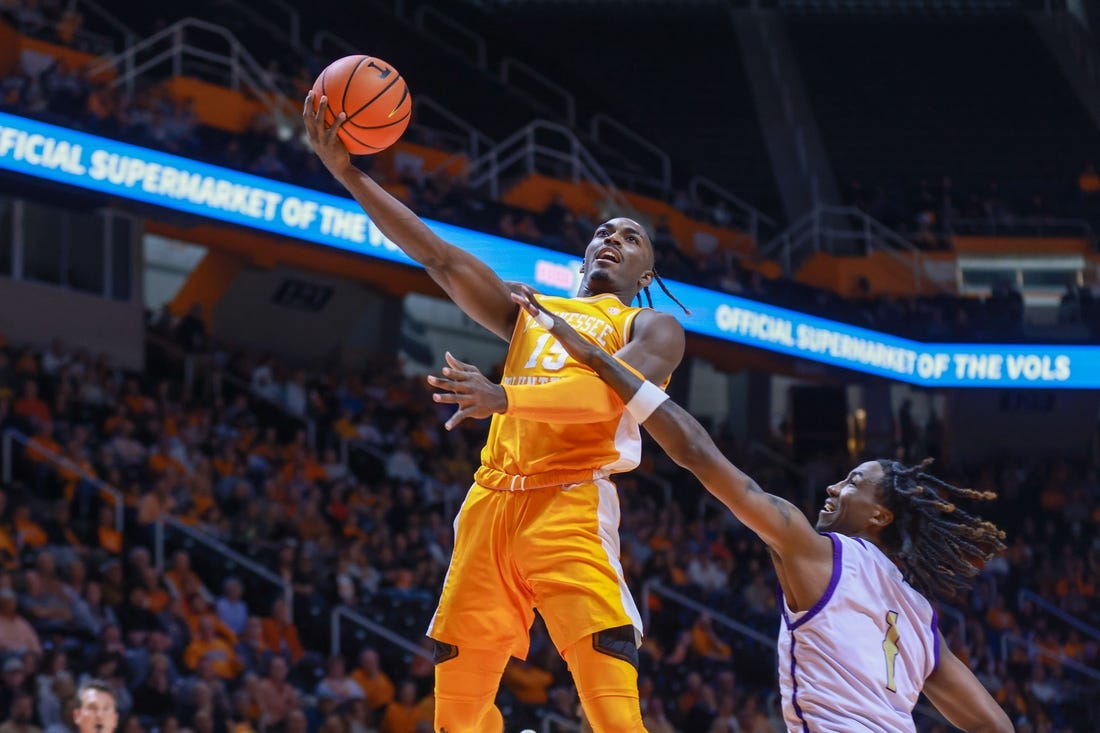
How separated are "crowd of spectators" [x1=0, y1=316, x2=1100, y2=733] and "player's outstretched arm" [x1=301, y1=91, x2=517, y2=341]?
5419 mm

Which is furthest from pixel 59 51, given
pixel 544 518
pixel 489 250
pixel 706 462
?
pixel 706 462

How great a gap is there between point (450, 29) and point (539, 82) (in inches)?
72.1

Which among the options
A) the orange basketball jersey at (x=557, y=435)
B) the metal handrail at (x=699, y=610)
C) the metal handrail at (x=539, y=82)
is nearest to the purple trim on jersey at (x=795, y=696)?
the orange basketball jersey at (x=557, y=435)

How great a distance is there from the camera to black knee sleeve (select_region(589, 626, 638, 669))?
4535 mm

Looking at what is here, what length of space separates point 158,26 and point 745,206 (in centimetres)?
925

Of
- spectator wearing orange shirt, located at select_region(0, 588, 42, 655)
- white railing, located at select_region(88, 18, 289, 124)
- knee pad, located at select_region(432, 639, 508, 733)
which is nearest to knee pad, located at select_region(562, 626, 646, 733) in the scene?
knee pad, located at select_region(432, 639, 508, 733)

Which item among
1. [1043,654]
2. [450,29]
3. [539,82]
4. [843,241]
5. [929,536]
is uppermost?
[450,29]

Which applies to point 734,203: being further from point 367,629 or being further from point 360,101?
point 360,101

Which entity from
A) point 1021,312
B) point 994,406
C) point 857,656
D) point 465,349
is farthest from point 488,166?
point 857,656

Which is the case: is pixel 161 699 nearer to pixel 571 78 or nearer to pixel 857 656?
pixel 857 656

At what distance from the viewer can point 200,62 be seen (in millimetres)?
18406

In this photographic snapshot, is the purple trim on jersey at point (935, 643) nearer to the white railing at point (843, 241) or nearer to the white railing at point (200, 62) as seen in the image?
the white railing at point (200, 62)

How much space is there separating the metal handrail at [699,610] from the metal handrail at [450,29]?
1235cm

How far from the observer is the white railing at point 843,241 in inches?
877
